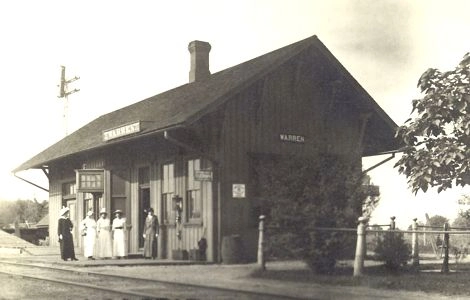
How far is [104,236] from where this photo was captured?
19.6 m

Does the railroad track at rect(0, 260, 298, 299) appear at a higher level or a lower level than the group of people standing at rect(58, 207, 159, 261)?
lower

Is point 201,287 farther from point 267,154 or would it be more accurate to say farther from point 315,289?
point 267,154

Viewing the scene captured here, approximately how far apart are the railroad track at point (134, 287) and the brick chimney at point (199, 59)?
1023cm

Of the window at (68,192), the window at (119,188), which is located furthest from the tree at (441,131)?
the window at (68,192)

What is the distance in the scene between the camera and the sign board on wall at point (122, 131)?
60.8 ft

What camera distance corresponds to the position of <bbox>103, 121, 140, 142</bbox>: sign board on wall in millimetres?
18531

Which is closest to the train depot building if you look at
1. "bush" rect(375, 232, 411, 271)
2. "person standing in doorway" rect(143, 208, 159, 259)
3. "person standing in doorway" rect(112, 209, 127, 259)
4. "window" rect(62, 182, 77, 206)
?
A: "person standing in doorway" rect(143, 208, 159, 259)

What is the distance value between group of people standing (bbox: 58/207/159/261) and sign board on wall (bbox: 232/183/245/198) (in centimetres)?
264

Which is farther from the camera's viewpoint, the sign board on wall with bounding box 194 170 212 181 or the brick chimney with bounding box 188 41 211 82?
the brick chimney with bounding box 188 41 211 82

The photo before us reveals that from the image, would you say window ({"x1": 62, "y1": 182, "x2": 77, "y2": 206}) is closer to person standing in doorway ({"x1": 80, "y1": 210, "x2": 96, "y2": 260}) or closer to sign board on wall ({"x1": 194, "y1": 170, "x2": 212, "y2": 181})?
person standing in doorway ({"x1": 80, "y1": 210, "x2": 96, "y2": 260})

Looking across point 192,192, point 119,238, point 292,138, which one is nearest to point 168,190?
point 192,192

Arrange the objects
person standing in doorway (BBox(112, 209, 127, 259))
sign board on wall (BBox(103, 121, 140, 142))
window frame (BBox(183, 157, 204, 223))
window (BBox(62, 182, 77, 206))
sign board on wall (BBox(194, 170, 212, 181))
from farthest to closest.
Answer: window (BBox(62, 182, 77, 206)), person standing in doorway (BBox(112, 209, 127, 259)), sign board on wall (BBox(103, 121, 140, 142)), window frame (BBox(183, 157, 204, 223)), sign board on wall (BBox(194, 170, 212, 181))

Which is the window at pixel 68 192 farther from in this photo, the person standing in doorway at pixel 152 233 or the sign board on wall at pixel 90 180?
the person standing in doorway at pixel 152 233

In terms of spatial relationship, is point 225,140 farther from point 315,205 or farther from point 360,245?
point 360,245
